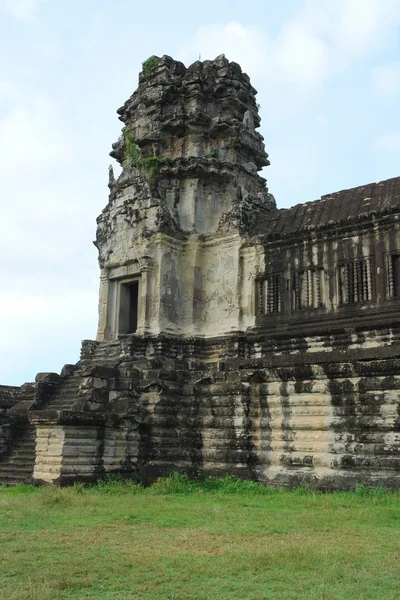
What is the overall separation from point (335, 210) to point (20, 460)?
10522 millimetres

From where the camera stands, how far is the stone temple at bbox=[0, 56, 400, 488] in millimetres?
13289

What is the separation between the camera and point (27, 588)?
19.0 feet

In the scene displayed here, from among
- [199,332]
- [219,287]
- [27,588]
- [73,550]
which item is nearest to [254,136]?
[219,287]

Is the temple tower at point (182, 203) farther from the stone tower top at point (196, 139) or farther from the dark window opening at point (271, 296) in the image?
the dark window opening at point (271, 296)

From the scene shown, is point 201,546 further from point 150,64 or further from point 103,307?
point 150,64

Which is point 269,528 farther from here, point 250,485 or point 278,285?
point 278,285

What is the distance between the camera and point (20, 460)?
1639cm

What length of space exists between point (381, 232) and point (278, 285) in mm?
3132

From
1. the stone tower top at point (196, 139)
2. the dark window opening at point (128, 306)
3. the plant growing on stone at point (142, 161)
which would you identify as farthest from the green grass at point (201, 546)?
the plant growing on stone at point (142, 161)

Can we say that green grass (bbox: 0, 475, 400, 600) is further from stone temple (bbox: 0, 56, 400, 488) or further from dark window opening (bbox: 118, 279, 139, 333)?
dark window opening (bbox: 118, 279, 139, 333)

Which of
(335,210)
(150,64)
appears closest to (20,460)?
(335,210)

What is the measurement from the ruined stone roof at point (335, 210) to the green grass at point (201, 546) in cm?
746

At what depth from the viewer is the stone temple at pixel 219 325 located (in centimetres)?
1329

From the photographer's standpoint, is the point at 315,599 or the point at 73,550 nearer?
the point at 315,599
